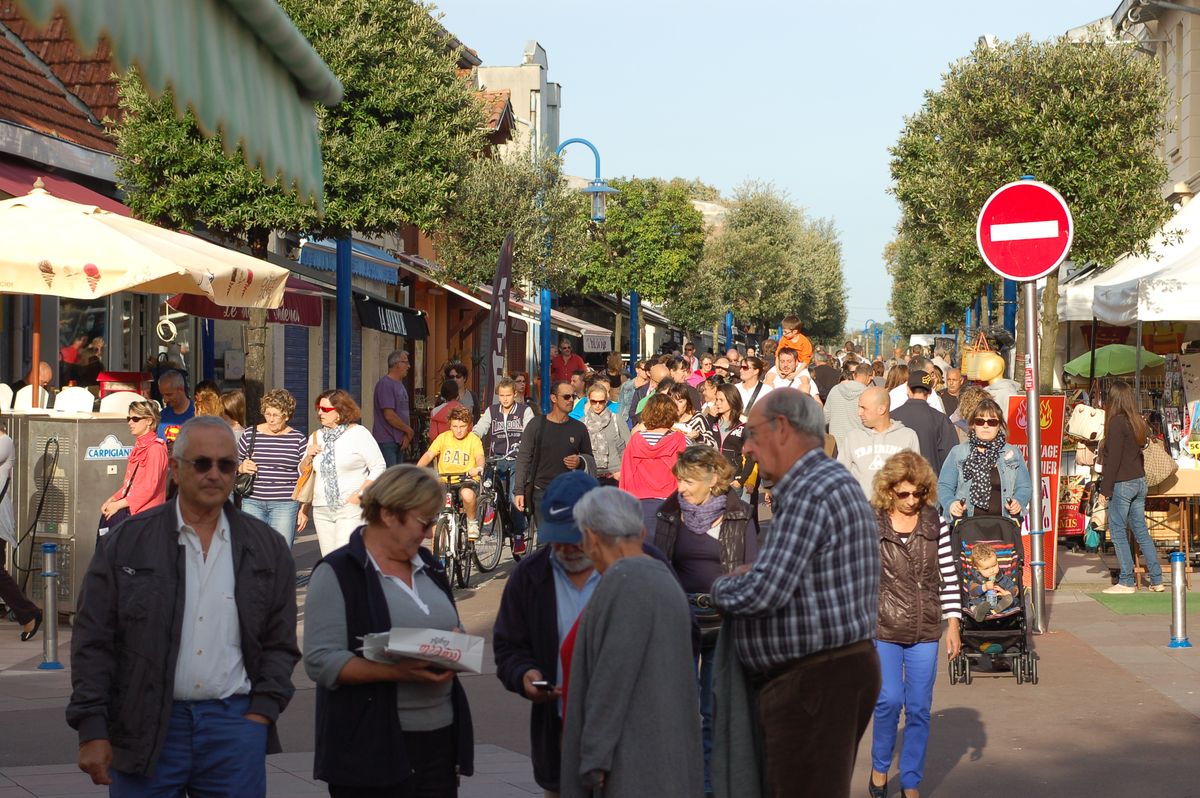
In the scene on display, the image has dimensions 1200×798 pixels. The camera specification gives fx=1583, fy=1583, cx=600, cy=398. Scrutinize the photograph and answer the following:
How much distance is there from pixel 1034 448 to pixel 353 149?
356 inches

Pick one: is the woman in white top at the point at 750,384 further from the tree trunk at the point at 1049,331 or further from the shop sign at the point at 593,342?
the shop sign at the point at 593,342

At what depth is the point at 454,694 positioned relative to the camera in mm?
5012

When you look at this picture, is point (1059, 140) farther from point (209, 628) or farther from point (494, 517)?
point (209, 628)

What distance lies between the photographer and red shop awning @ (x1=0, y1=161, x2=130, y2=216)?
15102 mm

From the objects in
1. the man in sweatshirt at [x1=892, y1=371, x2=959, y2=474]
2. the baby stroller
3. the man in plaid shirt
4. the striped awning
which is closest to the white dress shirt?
the man in plaid shirt

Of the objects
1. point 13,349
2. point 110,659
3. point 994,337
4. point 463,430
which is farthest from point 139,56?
point 994,337

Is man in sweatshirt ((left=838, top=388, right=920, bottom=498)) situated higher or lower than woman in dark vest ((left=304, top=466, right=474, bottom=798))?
higher

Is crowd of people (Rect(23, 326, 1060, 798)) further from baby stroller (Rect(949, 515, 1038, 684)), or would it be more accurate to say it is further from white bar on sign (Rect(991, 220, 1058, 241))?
white bar on sign (Rect(991, 220, 1058, 241))

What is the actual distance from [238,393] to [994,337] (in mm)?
21742

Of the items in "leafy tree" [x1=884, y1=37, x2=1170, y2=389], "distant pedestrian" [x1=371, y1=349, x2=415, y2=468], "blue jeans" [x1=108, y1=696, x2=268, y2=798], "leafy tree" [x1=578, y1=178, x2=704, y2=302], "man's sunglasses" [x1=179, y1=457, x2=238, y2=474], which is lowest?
"blue jeans" [x1=108, y1=696, x2=268, y2=798]

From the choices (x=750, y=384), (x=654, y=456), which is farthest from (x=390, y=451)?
(x=654, y=456)

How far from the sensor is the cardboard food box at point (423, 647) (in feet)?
15.0

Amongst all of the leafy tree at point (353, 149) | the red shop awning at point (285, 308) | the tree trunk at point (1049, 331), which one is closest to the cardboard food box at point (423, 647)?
the red shop awning at point (285, 308)

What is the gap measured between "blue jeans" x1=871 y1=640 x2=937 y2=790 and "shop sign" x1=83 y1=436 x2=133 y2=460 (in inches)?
279
